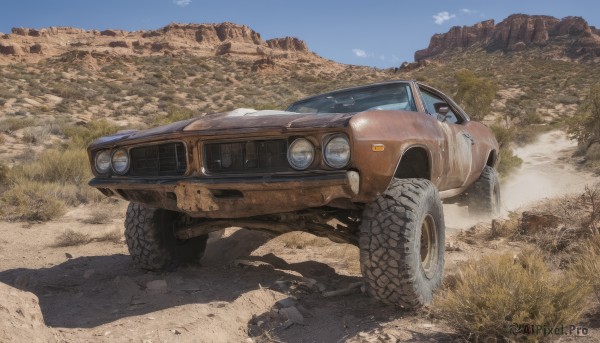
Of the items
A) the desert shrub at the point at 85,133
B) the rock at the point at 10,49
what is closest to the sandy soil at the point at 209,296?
the desert shrub at the point at 85,133

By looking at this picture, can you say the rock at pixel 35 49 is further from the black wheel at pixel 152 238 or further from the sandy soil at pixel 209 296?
the black wheel at pixel 152 238

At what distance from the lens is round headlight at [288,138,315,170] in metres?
2.62

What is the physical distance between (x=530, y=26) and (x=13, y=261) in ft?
263

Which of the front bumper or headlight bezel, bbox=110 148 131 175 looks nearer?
the front bumper

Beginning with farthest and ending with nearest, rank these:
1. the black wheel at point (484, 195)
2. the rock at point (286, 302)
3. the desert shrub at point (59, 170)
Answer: the desert shrub at point (59, 170), the black wheel at point (484, 195), the rock at point (286, 302)

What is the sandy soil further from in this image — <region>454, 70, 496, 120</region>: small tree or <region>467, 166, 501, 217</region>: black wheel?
<region>454, 70, 496, 120</region>: small tree

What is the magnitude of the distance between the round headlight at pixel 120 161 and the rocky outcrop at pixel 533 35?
6328 cm

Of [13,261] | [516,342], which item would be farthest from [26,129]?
[516,342]

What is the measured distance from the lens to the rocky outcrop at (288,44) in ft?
273

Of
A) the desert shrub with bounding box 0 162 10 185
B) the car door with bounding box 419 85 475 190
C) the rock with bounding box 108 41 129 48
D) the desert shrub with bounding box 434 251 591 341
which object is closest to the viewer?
the desert shrub with bounding box 434 251 591 341

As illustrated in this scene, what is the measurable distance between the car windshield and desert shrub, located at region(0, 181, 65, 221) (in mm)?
4127

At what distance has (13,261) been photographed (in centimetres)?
447

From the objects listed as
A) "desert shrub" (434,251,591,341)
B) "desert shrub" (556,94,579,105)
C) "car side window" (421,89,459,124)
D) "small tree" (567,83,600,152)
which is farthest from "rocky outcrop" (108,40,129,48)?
"desert shrub" (434,251,591,341)

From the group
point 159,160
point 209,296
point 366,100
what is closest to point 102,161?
point 159,160
